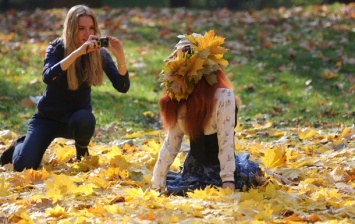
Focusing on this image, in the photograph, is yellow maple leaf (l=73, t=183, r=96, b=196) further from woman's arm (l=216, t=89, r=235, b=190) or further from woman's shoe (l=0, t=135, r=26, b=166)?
woman's shoe (l=0, t=135, r=26, b=166)

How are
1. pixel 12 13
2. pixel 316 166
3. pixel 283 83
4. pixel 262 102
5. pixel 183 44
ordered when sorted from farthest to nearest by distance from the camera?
pixel 12 13 → pixel 283 83 → pixel 262 102 → pixel 316 166 → pixel 183 44

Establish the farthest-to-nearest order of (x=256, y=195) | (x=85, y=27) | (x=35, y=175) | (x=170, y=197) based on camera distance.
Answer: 1. (x=85, y=27)
2. (x=35, y=175)
3. (x=170, y=197)
4. (x=256, y=195)

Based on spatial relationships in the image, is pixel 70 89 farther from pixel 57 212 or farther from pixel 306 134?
pixel 306 134

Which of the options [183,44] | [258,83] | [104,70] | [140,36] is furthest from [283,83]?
[183,44]

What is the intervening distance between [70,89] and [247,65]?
19.7 feet

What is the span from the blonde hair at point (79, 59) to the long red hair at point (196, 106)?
144 cm

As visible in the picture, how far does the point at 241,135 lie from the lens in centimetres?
781

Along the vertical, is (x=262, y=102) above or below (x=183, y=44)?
below

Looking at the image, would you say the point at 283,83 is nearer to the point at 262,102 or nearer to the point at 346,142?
the point at 262,102

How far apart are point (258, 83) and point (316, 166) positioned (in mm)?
5155

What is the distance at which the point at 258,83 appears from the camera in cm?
1122

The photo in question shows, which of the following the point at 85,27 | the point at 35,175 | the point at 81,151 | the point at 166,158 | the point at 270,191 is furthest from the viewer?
the point at 81,151

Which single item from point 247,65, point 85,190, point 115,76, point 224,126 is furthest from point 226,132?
point 247,65

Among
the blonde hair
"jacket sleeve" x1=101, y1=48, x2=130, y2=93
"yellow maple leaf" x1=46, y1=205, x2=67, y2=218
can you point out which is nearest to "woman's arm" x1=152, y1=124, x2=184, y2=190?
"yellow maple leaf" x1=46, y1=205, x2=67, y2=218
